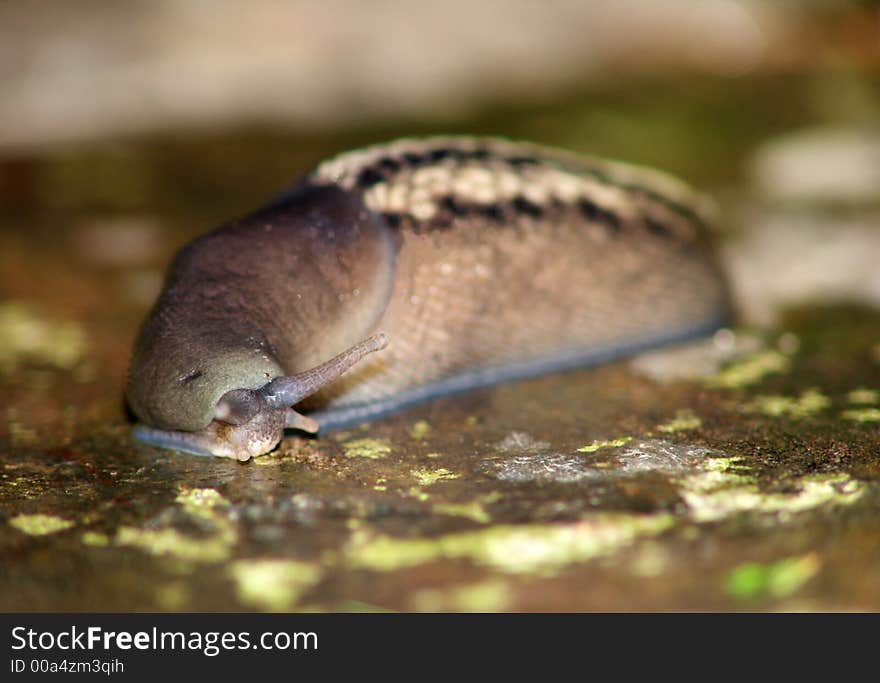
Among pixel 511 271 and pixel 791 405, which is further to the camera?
pixel 511 271

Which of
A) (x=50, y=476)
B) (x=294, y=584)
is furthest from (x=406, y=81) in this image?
(x=294, y=584)

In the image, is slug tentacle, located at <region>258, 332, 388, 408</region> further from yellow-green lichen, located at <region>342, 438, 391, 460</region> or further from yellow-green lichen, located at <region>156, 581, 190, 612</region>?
yellow-green lichen, located at <region>156, 581, 190, 612</region>

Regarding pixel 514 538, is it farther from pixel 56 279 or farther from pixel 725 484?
pixel 56 279

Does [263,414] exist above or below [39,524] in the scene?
above

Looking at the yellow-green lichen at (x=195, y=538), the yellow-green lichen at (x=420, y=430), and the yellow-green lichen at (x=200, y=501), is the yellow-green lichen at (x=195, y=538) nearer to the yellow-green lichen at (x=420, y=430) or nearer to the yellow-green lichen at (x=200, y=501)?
the yellow-green lichen at (x=200, y=501)

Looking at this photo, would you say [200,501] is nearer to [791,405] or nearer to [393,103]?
[791,405]

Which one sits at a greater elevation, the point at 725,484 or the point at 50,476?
the point at 50,476

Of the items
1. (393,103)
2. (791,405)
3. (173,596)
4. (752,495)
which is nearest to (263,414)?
(173,596)
